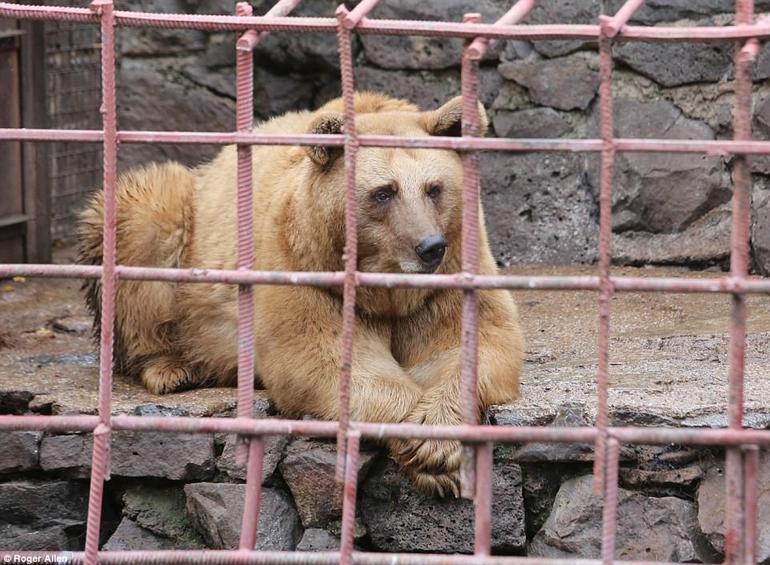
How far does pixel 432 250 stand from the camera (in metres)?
4.27

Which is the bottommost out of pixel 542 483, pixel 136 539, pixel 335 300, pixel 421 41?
pixel 136 539

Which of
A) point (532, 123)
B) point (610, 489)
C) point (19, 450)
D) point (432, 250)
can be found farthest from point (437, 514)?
point (532, 123)

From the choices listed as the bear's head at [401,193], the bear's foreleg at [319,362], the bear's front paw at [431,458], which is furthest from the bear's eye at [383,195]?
the bear's front paw at [431,458]

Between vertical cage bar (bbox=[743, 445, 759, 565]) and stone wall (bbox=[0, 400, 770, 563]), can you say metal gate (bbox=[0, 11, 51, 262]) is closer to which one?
stone wall (bbox=[0, 400, 770, 563])

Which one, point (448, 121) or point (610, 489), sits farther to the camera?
point (448, 121)

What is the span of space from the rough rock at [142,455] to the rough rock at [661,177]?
2.59m

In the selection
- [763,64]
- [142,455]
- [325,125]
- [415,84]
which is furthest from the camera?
[415,84]

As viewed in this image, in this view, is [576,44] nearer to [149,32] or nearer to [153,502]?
[149,32]

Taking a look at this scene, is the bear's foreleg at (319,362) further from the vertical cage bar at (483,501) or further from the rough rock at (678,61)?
the rough rock at (678,61)

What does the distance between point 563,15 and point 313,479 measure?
9.02ft

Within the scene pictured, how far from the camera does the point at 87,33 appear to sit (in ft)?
23.7

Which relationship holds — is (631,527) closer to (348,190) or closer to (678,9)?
(348,190)

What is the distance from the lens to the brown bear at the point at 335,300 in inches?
172

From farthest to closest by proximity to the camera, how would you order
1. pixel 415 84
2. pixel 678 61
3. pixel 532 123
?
pixel 415 84 < pixel 532 123 < pixel 678 61
